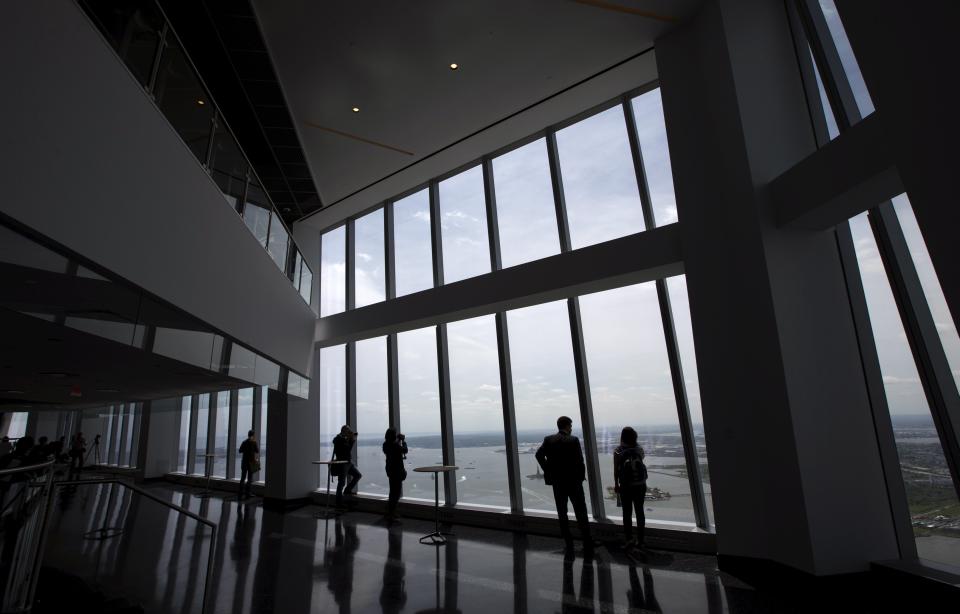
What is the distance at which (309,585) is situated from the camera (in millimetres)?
4684

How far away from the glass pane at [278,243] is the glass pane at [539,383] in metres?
3.94

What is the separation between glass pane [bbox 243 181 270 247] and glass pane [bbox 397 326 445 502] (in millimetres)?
3826

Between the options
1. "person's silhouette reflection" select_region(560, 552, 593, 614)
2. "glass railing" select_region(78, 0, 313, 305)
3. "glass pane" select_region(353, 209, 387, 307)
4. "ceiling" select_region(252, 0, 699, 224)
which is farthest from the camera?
"glass pane" select_region(353, 209, 387, 307)

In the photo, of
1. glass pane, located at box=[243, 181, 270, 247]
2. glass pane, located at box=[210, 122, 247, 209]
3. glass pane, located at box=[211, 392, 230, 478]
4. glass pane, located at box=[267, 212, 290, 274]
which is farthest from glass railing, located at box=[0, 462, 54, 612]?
glass pane, located at box=[211, 392, 230, 478]

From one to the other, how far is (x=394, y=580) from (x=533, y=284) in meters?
4.28

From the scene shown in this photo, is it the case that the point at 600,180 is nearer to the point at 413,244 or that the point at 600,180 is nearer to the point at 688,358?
the point at 688,358

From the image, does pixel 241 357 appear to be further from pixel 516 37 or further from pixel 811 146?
pixel 811 146

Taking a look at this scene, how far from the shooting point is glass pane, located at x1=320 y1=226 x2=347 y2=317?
36.9ft

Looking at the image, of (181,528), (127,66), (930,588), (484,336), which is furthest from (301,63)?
(930,588)

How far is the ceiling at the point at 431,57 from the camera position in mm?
5844

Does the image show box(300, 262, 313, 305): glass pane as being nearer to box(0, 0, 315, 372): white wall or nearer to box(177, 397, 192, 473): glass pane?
box(0, 0, 315, 372): white wall

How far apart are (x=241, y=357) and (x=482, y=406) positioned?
4.05 metres

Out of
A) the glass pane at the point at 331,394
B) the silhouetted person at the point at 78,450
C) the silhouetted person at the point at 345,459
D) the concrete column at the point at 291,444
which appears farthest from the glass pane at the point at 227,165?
the silhouetted person at the point at 78,450

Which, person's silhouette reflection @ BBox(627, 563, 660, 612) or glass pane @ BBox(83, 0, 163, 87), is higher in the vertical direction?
glass pane @ BBox(83, 0, 163, 87)
